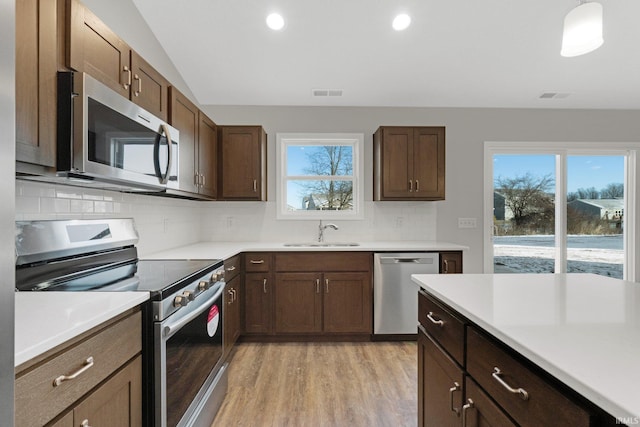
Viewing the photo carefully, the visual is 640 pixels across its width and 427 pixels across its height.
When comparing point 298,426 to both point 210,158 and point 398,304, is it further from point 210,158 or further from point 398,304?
point 210,158

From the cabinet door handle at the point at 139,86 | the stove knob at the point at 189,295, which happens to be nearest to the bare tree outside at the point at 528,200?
the stove knob at the point at 189,295

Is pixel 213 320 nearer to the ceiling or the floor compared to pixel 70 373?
nearer to the floor

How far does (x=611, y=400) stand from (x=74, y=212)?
2.28m

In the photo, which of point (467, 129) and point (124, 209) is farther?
point (467, 129)

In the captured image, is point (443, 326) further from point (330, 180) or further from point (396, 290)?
point (330, 180)

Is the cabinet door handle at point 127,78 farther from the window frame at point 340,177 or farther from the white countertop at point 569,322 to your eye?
the window frame at point 340,177

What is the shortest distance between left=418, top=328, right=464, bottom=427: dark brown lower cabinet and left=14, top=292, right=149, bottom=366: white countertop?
3.87 ft

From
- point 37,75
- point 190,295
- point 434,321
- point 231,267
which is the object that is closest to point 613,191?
point 434,321

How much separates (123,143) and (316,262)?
1926mm

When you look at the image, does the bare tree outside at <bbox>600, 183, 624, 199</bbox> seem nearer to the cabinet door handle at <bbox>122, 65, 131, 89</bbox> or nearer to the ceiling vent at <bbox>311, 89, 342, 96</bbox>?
the ceiling vent at <bbox>311, 89, 342, 96</bbox>

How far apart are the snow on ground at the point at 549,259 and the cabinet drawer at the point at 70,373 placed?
392cm

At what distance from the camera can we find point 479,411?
99 cm

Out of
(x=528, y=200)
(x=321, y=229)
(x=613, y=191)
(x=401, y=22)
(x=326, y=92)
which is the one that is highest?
(x=401, y=22)

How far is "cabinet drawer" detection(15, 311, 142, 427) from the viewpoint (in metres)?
0.73
